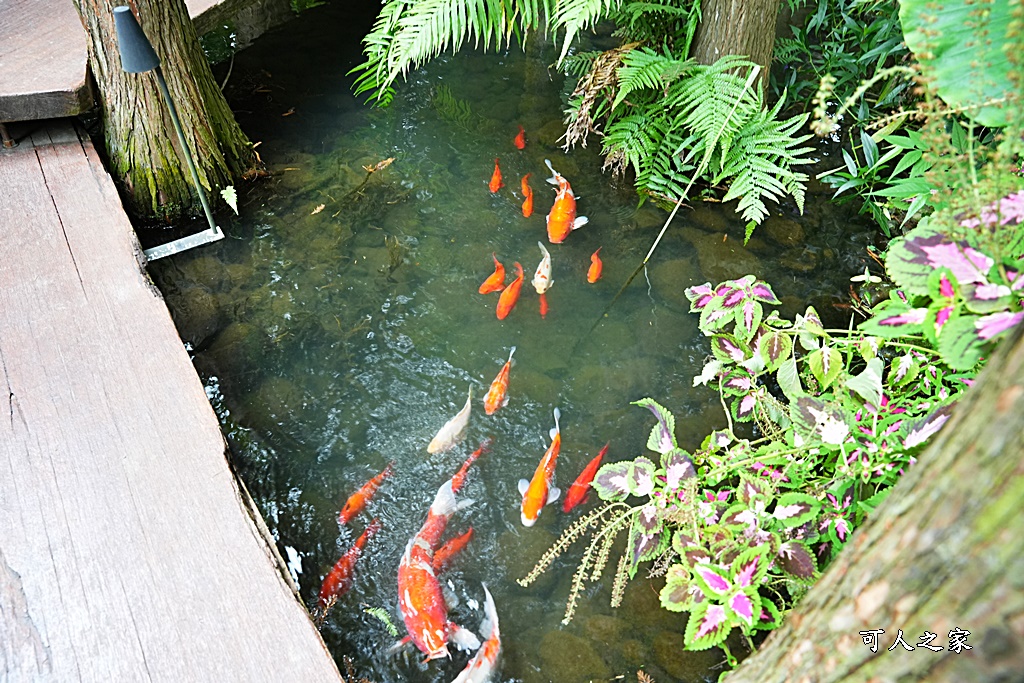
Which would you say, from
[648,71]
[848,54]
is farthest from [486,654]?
[848,54]

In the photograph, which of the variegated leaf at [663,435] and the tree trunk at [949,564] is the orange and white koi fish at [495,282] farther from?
the tree trunk at [949,564]

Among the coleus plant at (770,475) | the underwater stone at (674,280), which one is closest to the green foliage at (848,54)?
the underwater stone at (674,280)

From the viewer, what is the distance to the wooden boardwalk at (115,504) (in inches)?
70.7

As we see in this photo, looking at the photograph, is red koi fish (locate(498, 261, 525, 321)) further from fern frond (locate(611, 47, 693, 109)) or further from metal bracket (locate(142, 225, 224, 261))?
metal bracket (locate(142, 225, 224, 261))

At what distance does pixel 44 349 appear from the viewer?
250 cm

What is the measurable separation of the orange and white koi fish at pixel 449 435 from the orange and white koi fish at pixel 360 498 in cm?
18

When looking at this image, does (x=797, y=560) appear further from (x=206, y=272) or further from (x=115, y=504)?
(x=206, y=272)

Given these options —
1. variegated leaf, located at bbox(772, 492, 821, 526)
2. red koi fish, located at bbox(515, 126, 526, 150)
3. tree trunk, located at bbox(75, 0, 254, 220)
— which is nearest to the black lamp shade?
tree trunk, located at bbox(75, 0, 254, 220)

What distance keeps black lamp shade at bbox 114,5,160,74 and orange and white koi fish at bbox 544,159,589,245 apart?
5.84 feet

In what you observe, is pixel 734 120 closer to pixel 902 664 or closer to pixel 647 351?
pixel 647 351

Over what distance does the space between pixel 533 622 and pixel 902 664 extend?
1399 mm

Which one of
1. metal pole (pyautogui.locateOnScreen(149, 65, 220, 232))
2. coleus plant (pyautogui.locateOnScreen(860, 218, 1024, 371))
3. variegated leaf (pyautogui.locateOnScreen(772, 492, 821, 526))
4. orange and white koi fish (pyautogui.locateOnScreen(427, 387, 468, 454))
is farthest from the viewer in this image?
metal pole (pyautogui.locateOnScreen(149, 65, 220, 232))

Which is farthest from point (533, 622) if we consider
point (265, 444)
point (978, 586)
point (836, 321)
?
point (836, 321)

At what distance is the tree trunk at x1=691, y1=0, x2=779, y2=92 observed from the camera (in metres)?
3.41
